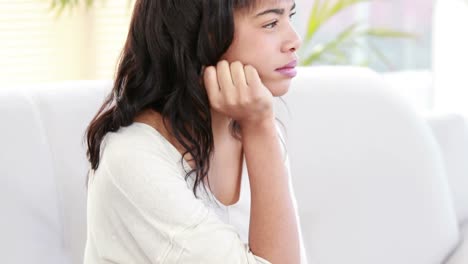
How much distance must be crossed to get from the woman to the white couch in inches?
15.0

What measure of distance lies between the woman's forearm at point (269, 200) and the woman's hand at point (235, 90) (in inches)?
1.7

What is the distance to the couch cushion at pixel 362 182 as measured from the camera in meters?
1.94

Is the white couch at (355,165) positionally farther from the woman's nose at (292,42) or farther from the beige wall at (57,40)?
the beige wall at (57,40)

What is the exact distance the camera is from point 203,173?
1.37 meters

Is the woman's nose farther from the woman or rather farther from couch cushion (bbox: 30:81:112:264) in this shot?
couch cushion (bbox: 30:81:112:264)

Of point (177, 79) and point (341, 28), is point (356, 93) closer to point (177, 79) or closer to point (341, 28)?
point (177, 79)

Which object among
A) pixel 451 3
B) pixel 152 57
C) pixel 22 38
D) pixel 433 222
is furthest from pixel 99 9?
pixel 152 57

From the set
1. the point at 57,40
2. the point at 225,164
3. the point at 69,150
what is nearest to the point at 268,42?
the point at 225,164

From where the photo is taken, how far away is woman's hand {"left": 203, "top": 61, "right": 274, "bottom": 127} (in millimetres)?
1316

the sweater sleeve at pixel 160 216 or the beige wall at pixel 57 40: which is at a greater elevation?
the sweater sleeve at pixel 160 216

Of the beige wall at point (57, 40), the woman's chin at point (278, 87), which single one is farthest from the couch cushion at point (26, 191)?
the beige wall at point (57, 40)

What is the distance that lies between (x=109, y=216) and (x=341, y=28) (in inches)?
124

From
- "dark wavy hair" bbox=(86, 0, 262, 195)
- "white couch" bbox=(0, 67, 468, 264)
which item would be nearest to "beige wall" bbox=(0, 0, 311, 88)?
"white couch" bbox=(0, 67, 468, 264)

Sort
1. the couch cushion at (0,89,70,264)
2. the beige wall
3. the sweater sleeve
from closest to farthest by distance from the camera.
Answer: the sweater sleeve
the couch cushion at (0,89,70,264)
the beige wall
